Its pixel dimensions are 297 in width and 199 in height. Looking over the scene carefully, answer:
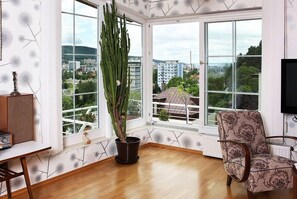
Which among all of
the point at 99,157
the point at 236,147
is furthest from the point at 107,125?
the point at 236,147

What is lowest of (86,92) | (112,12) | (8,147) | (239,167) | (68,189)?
(68,189)

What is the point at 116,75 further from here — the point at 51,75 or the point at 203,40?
the point at 203,40

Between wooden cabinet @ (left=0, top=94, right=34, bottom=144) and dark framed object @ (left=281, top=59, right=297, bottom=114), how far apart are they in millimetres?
2975

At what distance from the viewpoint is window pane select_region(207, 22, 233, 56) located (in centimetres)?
449

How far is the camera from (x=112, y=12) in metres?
4.22

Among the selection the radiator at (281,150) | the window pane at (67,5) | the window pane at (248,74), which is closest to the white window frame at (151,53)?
the window pane at (248,74)

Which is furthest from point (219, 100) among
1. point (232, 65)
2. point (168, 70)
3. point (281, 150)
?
point (281, 150)

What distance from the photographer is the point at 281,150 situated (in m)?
3.68

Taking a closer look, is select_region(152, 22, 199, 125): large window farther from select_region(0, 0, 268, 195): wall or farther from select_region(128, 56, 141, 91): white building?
select_region(0, 0, 268, 195): wall

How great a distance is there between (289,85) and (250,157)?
1.21 metres

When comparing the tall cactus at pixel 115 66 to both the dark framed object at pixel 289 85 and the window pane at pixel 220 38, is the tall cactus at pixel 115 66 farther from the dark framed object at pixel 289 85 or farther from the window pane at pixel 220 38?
the dark framed object at pixel 289 85

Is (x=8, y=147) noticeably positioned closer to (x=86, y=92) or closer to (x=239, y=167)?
(x=86, y=92)

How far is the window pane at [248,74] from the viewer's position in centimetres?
429

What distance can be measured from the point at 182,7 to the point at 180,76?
3.75 feet
